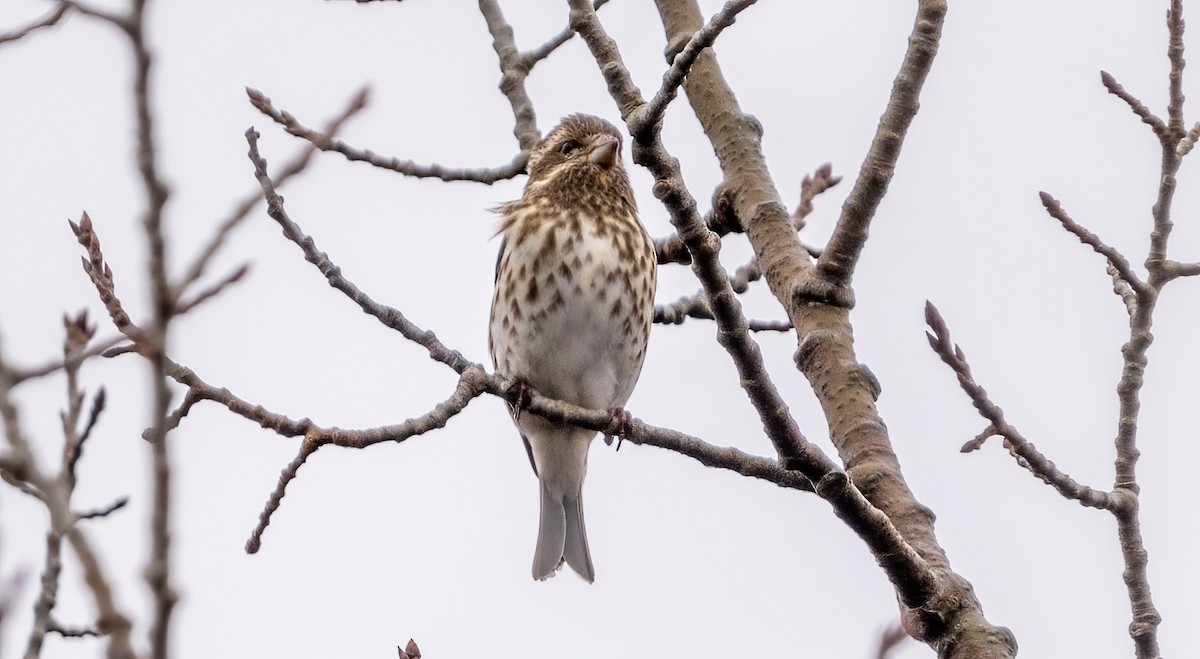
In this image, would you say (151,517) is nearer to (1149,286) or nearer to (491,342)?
(1149,286)

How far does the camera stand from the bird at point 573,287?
6.58 m

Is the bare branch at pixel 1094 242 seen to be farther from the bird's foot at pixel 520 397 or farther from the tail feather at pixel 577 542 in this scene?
the tail feather at pixel 577 542

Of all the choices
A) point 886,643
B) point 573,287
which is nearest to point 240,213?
point 886,643

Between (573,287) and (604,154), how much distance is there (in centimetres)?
98

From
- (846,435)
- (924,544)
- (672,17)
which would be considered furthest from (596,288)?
(924,544)

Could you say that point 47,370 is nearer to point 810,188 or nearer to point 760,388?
point 760,388

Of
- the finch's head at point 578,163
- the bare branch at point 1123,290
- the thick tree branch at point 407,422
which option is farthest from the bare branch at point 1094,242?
the finch's head at point 578,163

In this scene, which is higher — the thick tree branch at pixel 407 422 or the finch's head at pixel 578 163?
the finch's head at pixel 578 163

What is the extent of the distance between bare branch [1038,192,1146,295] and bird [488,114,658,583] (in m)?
2.30

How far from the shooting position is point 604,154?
722cm

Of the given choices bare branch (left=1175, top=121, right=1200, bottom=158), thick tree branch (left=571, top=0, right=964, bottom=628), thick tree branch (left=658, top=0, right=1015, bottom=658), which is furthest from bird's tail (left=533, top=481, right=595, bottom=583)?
bare branch (left=1175, top=121, right=1200, bottom=158)

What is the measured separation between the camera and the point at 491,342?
7055mm

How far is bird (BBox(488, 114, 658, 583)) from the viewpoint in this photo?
259 inches

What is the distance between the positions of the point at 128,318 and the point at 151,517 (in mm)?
2489
